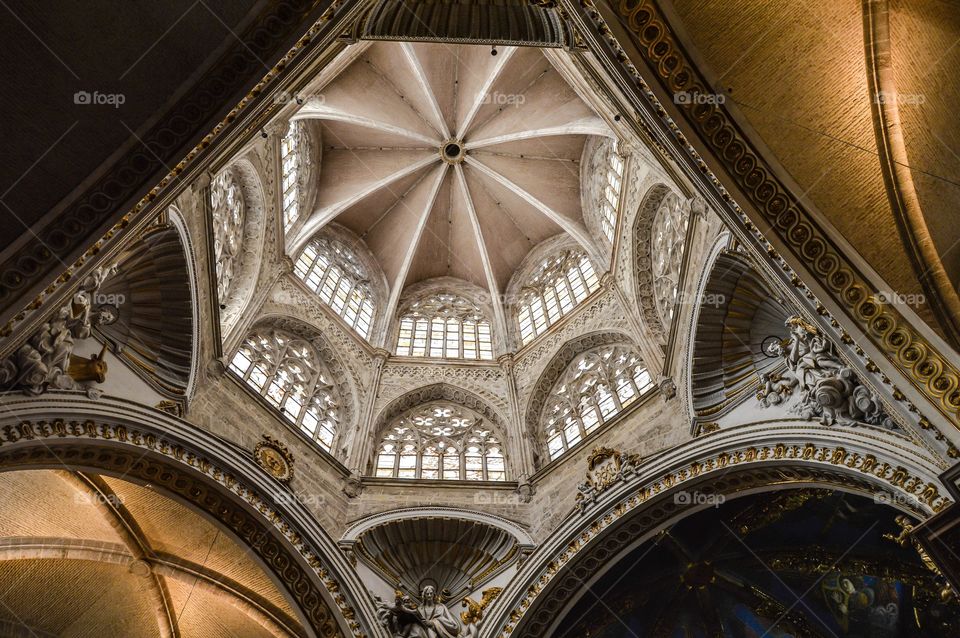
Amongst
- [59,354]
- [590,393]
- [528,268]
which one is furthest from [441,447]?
[59,354]

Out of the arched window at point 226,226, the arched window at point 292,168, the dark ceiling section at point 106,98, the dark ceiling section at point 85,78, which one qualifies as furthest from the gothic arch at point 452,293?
the dark ceiling section at point 85,78

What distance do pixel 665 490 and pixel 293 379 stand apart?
25.2ft

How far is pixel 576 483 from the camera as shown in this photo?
542 inches

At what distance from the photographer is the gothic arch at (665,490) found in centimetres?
993

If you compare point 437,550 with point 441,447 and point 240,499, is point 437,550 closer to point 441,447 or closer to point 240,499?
point 441,447

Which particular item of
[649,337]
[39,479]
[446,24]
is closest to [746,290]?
[649,337]

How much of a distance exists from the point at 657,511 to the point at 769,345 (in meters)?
3.07

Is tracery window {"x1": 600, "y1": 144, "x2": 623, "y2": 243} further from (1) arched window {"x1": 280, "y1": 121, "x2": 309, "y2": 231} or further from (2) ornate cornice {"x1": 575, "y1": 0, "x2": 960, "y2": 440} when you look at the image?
(2) ornate cornice {"x1": 575, "y1": 0, "x2": 960, "y2": 440}

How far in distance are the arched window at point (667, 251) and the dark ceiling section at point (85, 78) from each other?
846cm

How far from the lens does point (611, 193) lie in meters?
18.4

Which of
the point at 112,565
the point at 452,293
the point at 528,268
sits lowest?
the point at 112,565

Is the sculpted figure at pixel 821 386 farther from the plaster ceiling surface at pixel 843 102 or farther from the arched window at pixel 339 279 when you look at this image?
the arched window at pixel 339 279

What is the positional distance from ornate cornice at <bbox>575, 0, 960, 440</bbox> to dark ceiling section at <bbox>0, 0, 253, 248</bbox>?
168 inches

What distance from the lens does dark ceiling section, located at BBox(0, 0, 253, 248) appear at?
8.34 metres
